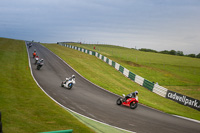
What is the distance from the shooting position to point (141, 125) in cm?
1147

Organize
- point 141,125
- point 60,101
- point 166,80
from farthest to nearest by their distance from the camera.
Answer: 1. point 166,80
2. point 60,101
3. point 141,125

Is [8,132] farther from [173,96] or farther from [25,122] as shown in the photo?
[173,96]

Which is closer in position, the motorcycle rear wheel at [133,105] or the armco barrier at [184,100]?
the motorcycle rear wheel at [133,105]

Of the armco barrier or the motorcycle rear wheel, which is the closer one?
the motorcycle rear wheel

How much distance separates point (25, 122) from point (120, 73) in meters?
28.8

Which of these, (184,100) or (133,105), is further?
(184,100)

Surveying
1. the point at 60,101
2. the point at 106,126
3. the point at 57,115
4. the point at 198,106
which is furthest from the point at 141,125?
the point at 198,106

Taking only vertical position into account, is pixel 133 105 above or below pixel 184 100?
below

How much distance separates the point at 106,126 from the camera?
34.0ft

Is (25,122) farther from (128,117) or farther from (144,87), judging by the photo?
(144,87)

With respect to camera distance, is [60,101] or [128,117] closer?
[128,117]

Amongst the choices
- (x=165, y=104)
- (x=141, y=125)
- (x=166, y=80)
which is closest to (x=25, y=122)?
(x=141, y=125)

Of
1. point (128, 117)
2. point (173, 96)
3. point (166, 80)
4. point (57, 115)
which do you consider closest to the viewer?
point (57, 115)

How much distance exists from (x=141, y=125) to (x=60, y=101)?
6365mm
